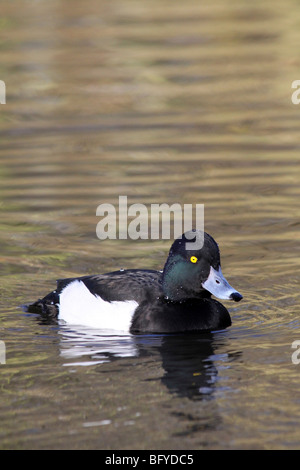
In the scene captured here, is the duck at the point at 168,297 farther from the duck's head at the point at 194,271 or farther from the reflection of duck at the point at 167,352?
the reflection of duck at the point at 167,352

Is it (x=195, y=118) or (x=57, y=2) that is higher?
(x=57, y=2)

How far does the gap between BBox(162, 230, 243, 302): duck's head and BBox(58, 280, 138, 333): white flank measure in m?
0.43

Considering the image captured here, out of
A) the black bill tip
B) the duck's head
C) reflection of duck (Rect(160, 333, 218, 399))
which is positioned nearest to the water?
reflection of duck (Rect(160, 333, 218, 399))

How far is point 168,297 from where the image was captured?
9.16 m

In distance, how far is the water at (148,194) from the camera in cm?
711

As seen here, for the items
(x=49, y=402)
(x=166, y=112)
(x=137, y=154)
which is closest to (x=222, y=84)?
(x=166, y=112)

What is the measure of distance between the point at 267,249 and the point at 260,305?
1627mm

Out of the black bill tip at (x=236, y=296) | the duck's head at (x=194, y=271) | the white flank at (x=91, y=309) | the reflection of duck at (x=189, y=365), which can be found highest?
the duck's head at (x=194, y=271)

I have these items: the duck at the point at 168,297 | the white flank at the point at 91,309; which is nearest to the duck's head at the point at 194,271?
the duck at the point at 168,297

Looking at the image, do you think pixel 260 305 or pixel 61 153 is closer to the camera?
pixel 260 305

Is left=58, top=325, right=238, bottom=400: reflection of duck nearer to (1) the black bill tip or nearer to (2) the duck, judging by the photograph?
(2) the duck

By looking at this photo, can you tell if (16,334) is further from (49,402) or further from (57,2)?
(57,2)

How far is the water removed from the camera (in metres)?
7.11

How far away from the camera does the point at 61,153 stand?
587 inches
